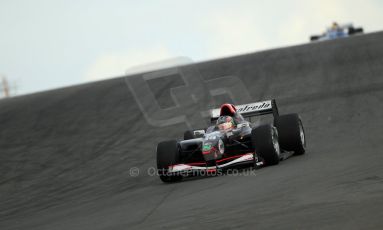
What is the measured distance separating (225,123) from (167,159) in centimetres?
130

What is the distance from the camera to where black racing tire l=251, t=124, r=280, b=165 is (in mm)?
12602

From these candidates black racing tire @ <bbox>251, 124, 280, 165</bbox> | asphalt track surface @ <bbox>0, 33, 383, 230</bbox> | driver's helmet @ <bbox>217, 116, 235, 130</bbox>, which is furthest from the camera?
driver's helmet @ <bbox>217, 116, 235, 130</bbox>

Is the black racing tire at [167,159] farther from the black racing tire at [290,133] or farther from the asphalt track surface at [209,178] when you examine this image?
the black racing tire at [290,133]

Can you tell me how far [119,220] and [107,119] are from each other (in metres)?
14.1

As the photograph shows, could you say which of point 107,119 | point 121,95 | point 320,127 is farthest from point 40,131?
point 320,127

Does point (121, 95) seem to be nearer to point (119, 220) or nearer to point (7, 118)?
point (7, 118)

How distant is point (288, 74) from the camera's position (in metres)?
27.0

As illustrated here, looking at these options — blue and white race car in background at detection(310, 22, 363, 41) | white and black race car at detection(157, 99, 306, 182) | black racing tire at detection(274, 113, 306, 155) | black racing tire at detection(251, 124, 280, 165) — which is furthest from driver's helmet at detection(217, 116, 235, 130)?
blue and white race car in background at detection(310, 22, 363, 41)

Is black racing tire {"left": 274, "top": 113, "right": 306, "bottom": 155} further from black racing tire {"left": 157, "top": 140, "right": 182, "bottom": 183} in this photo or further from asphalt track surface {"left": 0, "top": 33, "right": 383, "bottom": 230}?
black racing tire {"left": 157, "top": 140, "right": 182, "bottom": 183}

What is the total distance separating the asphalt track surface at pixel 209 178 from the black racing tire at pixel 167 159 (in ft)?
1.32

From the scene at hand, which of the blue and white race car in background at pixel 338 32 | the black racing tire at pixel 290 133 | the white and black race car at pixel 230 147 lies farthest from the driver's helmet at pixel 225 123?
the blue and white race car in background at pixel 338 32

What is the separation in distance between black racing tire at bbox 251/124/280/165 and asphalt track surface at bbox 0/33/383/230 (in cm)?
37

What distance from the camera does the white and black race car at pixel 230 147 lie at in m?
12.7

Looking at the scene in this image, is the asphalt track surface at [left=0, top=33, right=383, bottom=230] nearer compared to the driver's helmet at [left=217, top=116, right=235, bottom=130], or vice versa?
the asphalt track surface at [left=0, top=33, right=383, bottom=230]
